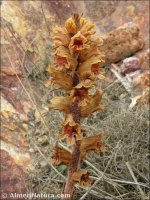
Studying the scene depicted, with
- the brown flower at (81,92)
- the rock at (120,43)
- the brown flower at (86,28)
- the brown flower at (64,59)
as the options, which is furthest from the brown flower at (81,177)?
the rock at (120,43)

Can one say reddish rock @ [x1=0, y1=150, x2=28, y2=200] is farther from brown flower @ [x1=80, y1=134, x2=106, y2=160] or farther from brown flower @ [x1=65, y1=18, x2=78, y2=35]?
brown flower @ [x1=65, y1=18, x2=78, y2=35]

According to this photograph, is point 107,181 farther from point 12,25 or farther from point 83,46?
point 12,25

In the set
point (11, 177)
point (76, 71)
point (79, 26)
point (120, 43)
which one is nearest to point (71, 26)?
point (79, 26)

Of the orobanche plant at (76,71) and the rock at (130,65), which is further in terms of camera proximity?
the rock at (130,65)

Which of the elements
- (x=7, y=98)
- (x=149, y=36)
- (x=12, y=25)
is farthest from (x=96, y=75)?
(x=149, y=36)

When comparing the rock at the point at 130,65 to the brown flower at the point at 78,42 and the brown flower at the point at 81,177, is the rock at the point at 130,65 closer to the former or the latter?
the brown flower at the point at 81,177

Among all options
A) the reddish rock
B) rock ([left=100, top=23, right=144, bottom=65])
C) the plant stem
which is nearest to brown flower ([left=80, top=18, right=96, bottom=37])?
the plant stem

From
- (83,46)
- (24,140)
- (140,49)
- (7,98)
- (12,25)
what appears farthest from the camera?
(140,49)

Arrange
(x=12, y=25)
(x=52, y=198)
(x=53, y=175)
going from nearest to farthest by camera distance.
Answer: (x=52, y=198)
(x=53, y=175)
(x=12, y=25)
